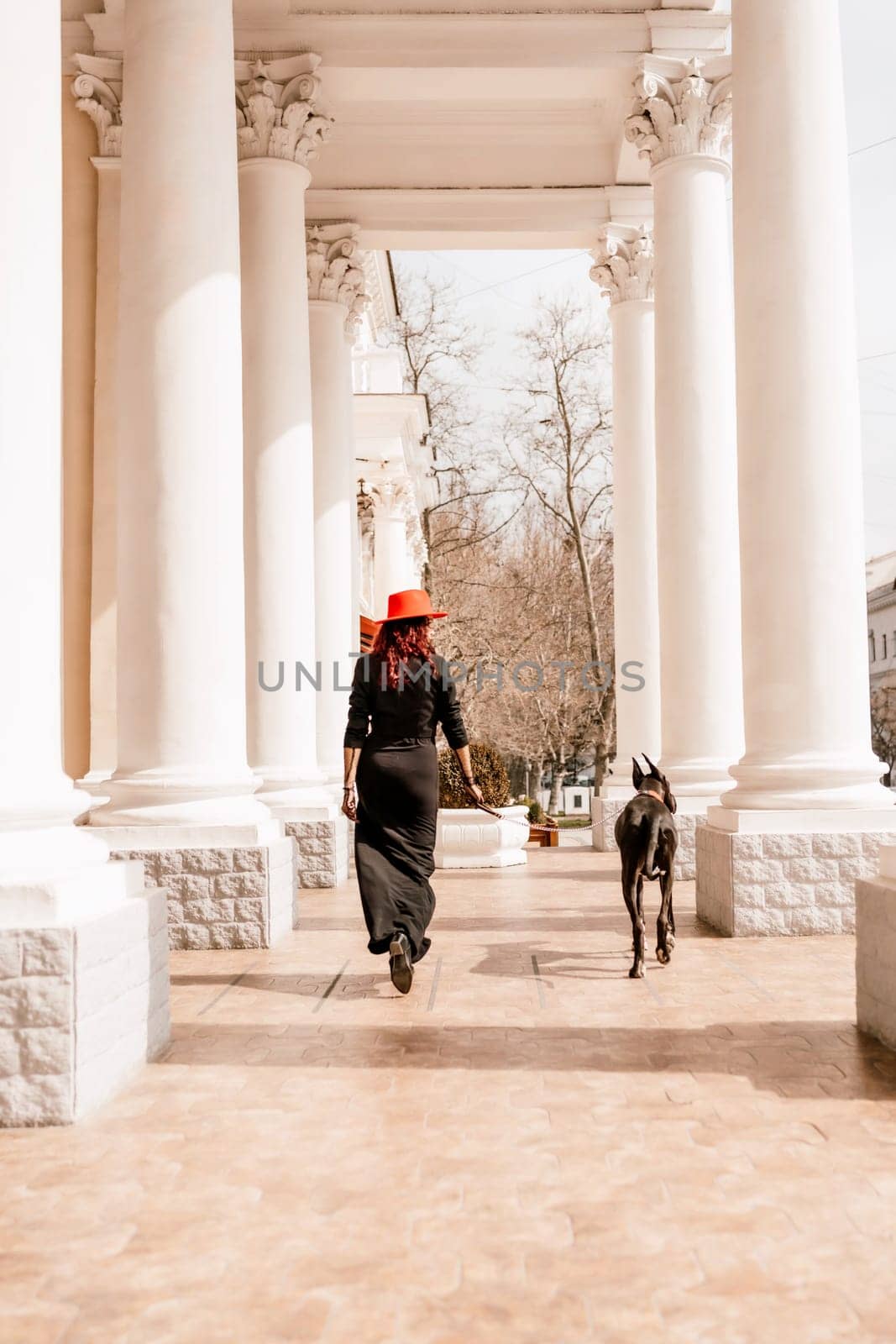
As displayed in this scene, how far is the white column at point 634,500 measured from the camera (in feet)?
97.3

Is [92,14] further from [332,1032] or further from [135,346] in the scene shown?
[332,1032]

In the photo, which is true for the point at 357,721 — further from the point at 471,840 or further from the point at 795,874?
the point at 471,840

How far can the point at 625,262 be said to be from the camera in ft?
98.6

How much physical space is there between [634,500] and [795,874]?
1595cm

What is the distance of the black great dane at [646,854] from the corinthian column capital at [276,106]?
14.5m

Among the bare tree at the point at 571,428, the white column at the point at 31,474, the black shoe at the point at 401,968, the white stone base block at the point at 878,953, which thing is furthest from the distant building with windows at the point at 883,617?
the white column at the point at 31,474

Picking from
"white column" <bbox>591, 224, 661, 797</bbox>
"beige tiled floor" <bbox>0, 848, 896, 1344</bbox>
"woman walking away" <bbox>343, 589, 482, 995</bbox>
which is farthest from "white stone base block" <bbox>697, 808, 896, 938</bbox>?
"white column" <bbox>591, 224, 661, 797</bbox>

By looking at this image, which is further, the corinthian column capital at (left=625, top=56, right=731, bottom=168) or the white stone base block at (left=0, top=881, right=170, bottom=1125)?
the corinthian column capital at (left=625, top=56, right=731, bottom=168)

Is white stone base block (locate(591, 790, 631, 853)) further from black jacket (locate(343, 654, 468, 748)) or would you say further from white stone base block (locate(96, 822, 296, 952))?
black jacket (locate(343, 654, 468, 748))

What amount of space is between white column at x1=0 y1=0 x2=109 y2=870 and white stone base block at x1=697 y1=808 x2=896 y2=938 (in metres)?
8.60

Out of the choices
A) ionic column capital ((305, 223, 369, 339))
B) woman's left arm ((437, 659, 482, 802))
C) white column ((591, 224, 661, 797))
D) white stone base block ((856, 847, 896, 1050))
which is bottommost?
white stone base block ((856, 847, 896, 1050))

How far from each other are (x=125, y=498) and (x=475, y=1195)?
10.1 m

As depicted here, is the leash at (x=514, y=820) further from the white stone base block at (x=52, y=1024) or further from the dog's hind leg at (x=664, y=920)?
the white stone base block at (x=52, y=1024)

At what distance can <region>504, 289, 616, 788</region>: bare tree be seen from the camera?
183 feet
